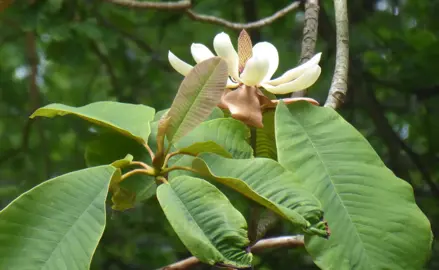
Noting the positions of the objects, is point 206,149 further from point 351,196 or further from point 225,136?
point 351,196

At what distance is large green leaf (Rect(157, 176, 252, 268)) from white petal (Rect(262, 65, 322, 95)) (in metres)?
0.23

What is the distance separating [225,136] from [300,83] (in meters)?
0.14

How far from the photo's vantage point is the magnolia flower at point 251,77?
84cm

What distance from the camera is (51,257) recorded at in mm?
618

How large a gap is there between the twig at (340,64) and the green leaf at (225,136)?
0.61ft

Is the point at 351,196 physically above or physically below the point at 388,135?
above

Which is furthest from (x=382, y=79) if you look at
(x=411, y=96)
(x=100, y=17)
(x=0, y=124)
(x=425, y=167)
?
(x=0, y=124)

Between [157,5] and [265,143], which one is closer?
[265,143]

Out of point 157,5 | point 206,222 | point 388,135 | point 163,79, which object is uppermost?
point 206,222

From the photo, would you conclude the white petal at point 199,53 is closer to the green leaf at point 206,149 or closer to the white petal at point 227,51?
the white petal at point 227,51

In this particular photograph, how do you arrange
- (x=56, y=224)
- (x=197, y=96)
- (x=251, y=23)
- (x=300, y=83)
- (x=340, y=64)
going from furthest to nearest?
(x=251, y=23) < (x=340, y=64) < (x=300, y=83) < (x=197, y=96) < (x=56, y=224)

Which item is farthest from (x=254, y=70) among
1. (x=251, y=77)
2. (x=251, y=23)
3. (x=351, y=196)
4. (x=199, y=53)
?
(x=251, y=23)

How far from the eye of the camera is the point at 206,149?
0.77 meters

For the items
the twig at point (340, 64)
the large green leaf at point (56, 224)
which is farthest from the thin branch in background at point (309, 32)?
the large green leaf at point (56, 224)
